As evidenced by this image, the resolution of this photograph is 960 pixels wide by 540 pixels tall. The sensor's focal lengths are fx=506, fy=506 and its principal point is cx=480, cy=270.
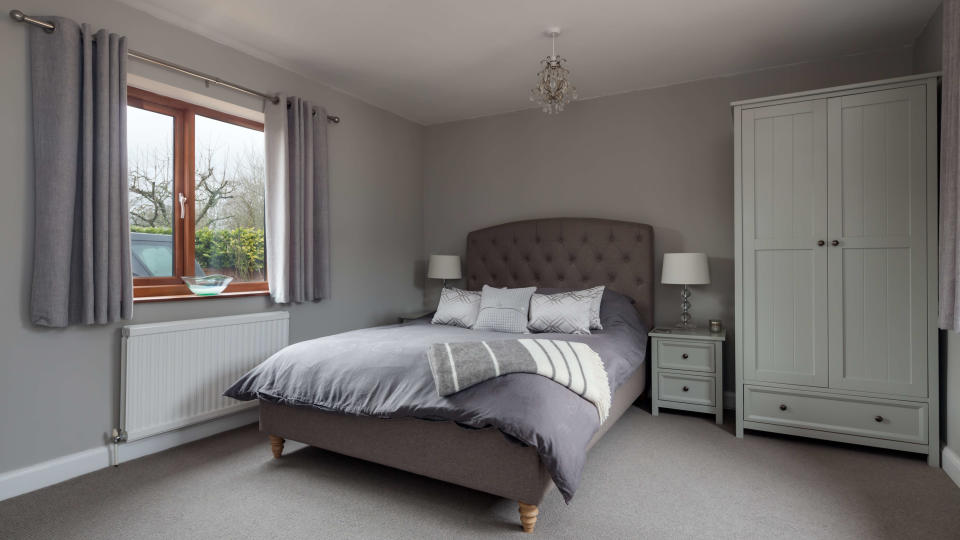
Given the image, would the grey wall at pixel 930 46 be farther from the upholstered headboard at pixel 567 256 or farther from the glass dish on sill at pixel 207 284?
the glass dish on sill at pixel 207 284

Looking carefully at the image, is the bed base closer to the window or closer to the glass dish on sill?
the glass dish on sill

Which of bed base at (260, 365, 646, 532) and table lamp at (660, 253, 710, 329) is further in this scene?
table lamp at (660, 253, 710, 329)

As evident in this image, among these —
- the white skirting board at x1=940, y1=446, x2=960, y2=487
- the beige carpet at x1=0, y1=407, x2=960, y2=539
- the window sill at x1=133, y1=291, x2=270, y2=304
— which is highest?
the window sill at x1=133, y1=291, x2=270, y2=304

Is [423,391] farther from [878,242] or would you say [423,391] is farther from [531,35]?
[878,242]

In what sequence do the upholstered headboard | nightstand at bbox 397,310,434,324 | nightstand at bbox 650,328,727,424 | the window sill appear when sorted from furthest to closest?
nightstand at bbox 397,310,434,324, the upholstered headboard, nightstand at bbox 650,328,727,424, the window sill

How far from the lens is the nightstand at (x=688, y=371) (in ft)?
10.5

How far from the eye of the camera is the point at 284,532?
190cm

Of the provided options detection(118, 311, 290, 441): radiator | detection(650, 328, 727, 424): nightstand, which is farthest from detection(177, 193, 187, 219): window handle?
detection(650, 328, 727, 424): nightstand

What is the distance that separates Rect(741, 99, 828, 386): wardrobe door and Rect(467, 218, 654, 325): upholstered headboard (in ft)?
2.80

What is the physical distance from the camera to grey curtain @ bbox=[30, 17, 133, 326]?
7.35ft

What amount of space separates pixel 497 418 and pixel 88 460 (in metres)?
2.07

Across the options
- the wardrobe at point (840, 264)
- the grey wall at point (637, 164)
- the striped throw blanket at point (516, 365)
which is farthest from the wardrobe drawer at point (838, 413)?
the striped throw blanket at point (516, 365)

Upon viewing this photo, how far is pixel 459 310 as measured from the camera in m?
3.55

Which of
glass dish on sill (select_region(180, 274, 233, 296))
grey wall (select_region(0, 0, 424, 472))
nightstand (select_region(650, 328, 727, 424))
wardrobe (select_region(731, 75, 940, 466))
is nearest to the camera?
grey wall (select_region(0, 0, 424, 472))
